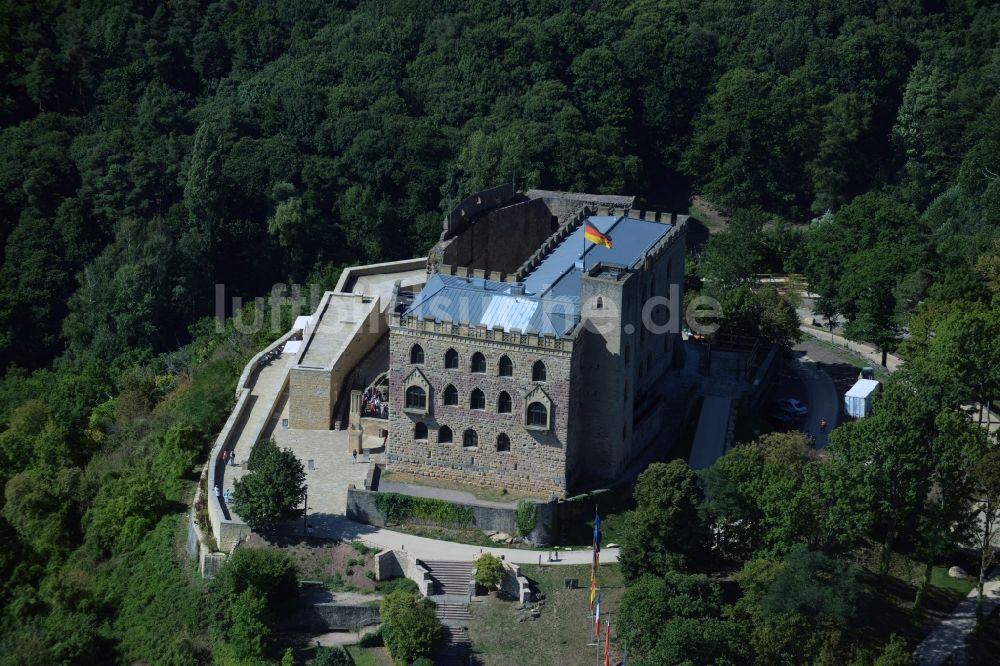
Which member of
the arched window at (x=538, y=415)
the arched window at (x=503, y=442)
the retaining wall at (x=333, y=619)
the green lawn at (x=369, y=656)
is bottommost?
→ the green lawn at (x=369, y=656)

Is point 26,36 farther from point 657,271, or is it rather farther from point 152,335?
point 657,271

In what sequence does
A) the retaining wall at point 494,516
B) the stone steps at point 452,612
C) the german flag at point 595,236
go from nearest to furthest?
the stone steps at point 452,612, the retaining wall at point 494,516, the german flag at point 595,236

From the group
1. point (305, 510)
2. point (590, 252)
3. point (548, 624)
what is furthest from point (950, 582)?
point (305, 510)

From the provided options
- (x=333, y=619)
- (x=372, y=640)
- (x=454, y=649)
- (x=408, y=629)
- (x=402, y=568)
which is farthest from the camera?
(x=402, y=568)

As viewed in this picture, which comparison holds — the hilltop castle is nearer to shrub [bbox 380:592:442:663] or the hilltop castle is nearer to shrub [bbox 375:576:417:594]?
shrub [bbox 375:576:417:594]

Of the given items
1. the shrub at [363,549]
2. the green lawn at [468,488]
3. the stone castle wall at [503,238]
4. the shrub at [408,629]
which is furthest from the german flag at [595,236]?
the shrub at [408,629]

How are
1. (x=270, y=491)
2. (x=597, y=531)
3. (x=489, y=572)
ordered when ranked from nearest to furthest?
(x=489, y=572), (x=270, y=491), (x=597, y=531)

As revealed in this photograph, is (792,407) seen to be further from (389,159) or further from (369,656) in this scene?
(389,159)

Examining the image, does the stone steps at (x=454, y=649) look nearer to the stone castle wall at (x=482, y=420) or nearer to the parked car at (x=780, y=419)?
the stone castle wall at (x=482, y=420)
